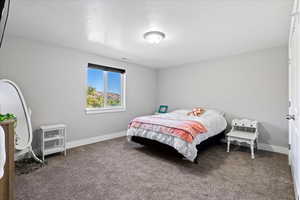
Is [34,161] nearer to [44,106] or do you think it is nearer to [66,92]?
[44,106]

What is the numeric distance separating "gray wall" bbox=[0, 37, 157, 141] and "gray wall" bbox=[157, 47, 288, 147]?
91.3 inches

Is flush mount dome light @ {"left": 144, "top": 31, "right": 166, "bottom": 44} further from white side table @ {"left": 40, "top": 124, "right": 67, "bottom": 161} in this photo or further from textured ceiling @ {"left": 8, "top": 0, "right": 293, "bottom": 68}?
white side table @ {"left": 40, "top": 124, "right": 67, "bottom": 161}

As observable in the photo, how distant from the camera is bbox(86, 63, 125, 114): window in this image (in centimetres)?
371

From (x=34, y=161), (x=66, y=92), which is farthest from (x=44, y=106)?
(x=34, y=161)

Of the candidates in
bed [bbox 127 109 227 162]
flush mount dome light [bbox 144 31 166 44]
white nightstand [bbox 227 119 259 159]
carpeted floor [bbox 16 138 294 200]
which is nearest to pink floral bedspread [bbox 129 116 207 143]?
bed [bbox 127 109 227 162]

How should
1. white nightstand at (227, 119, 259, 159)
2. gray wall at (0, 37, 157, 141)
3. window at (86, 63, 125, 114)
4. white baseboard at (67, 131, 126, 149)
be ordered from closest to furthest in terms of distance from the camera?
gray wall at (0, 37, 157, 141)
white nightstand at (227, 119, 259, 159)
white baseboard at (67, 131, 126, 149)
window at (86, 63, 125, 114)

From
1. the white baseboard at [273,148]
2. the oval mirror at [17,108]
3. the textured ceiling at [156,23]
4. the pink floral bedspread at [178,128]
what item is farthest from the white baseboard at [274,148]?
the oval mirror at [17,108]

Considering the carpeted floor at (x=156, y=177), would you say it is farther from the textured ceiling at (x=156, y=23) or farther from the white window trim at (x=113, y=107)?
the textured ceiling at (x=156, y=23)

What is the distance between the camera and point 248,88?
3385 mm

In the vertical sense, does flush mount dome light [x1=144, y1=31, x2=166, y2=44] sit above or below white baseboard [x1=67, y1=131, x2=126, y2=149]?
above

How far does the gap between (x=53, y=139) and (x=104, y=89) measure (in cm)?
171

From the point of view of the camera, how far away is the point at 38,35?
100 inches

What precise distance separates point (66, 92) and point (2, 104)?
1057 mm

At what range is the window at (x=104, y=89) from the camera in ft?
12.2
